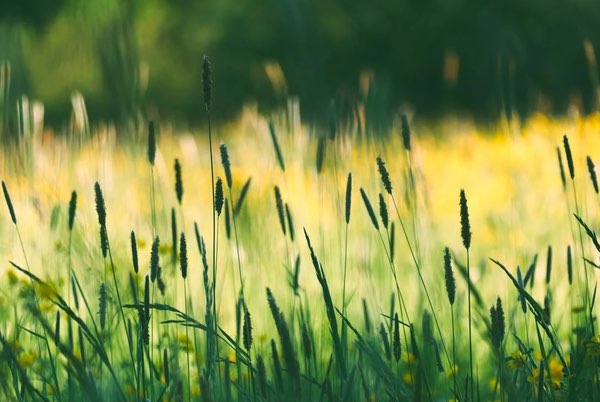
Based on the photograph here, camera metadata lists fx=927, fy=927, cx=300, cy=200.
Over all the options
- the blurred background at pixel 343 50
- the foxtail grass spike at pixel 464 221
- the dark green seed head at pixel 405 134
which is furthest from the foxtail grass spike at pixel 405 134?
the blurred background at pixel 343 50

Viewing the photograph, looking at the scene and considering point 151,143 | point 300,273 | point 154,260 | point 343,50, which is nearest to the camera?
point 154,260

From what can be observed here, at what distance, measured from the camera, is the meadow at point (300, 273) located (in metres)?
1.28

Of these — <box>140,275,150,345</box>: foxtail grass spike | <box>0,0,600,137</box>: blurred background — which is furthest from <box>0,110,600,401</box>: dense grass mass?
<box>0,0,600,137</box>: blurred background

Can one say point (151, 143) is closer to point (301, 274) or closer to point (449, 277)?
point (449, 277)

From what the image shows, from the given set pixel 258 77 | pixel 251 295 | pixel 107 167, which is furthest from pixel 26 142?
pixel 258 77

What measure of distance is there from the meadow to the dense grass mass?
0.01 meters

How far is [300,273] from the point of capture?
320 centimetres

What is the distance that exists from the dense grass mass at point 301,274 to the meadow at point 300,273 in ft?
0.04

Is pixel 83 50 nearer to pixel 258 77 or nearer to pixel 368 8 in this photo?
pixel 258 77

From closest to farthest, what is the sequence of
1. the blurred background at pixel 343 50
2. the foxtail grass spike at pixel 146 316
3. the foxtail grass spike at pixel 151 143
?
the foxtail grass spike at pixel 146 316 < the foxtail grass spike at pixel 151 143 < the blurred background at pixel 343 50

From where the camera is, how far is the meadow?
4.18 feet

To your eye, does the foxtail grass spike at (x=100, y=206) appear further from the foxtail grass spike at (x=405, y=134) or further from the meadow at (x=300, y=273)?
the foxtail grass spike at (x=405, y=134)

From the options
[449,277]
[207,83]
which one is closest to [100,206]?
[207,83]

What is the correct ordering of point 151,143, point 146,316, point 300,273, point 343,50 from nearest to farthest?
1. point 146,316
2. point 151,143
3. point 300,273
4. point 343,50
